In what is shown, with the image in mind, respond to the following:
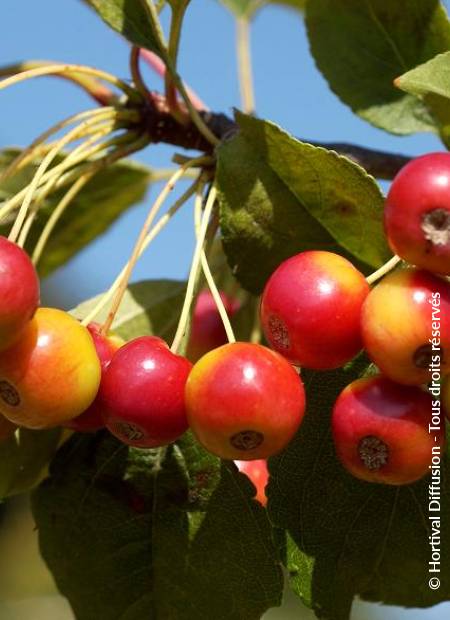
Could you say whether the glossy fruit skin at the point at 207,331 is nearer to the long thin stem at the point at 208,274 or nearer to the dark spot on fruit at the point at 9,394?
the long thin stem at the point at 208,274

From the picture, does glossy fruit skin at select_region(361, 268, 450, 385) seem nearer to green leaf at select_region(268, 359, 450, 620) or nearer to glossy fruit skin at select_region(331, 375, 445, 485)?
Answer: glossy fruit skin at select_region(331, 375, 445, 485)

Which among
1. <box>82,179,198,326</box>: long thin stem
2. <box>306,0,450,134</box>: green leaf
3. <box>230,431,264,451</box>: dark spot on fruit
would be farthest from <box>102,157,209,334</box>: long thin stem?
<box>306,0,450,134</box>: green leaf

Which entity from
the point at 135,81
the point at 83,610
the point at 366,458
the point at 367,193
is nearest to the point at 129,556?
the point at 83,610

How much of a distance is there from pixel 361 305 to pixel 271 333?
0.13 m

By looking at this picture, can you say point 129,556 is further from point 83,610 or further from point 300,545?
point 300,545

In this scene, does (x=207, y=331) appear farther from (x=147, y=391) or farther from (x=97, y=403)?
(x=147, y=391)

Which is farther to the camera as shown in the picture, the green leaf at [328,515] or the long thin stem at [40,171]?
the green leaf at [328,515]

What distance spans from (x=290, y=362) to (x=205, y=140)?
77 centimetres

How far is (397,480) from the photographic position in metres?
1.47

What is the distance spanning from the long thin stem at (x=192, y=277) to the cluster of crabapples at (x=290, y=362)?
1.9 inches

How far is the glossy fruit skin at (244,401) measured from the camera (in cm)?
139

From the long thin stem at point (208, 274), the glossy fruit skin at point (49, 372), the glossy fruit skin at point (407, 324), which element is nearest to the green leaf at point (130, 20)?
the long thin stem at point (208, 274)

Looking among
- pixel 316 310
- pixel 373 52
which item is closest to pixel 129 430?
pixel 316 310

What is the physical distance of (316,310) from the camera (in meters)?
1.42
